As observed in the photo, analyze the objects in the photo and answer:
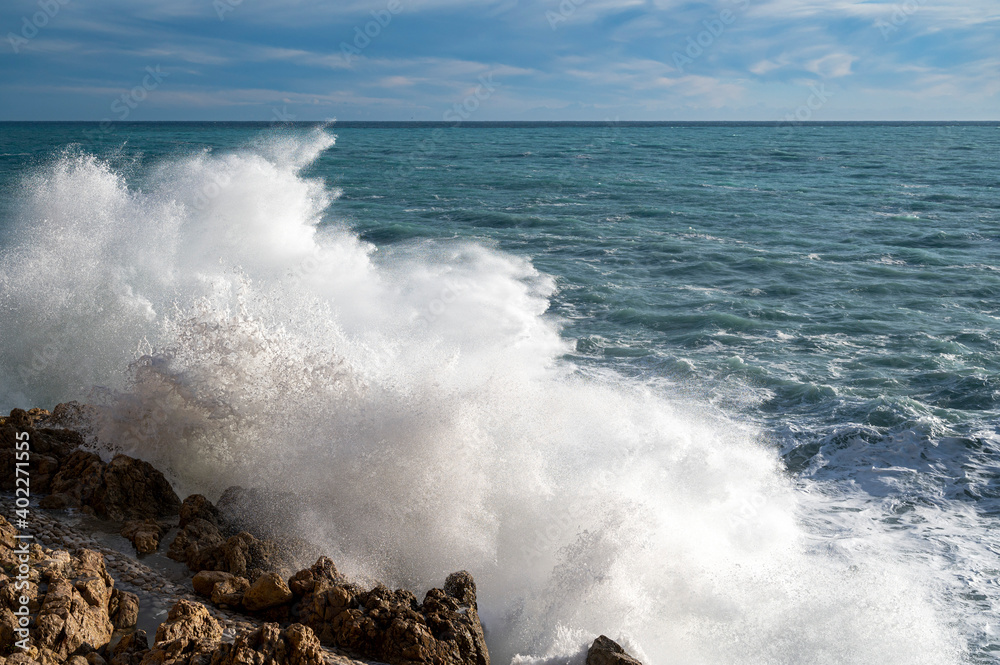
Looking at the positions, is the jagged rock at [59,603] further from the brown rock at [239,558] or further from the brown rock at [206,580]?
the brown rock at [239,558]

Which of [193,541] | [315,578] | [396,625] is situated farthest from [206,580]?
[396,625]

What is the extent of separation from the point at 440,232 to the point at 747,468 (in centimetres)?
1455

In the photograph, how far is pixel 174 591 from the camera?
5379mm

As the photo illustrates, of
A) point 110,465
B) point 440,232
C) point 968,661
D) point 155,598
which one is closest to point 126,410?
point 110,465

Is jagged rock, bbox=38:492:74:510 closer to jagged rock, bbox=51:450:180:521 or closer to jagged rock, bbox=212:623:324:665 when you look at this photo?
jagged rock, bbox=51:450:180:521

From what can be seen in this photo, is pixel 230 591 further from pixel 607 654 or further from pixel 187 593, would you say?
pixel 607 654

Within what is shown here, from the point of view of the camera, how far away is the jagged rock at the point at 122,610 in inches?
189

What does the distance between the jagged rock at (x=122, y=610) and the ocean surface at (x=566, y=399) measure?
1.61 m

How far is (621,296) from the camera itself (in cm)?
1549

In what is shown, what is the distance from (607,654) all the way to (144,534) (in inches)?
151

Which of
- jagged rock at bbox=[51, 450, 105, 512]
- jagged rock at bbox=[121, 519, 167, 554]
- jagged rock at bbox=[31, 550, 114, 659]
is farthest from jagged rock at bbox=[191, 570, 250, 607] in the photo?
jagged rock at bbox=[51, 450, 105, 512]

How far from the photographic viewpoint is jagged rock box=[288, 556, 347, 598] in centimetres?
526

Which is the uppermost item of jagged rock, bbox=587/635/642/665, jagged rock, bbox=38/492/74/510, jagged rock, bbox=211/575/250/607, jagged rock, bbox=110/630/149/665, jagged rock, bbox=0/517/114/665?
jagged rock, bbox=0/517/114/665

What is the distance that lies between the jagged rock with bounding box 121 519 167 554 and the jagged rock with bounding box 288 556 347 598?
1419mm
